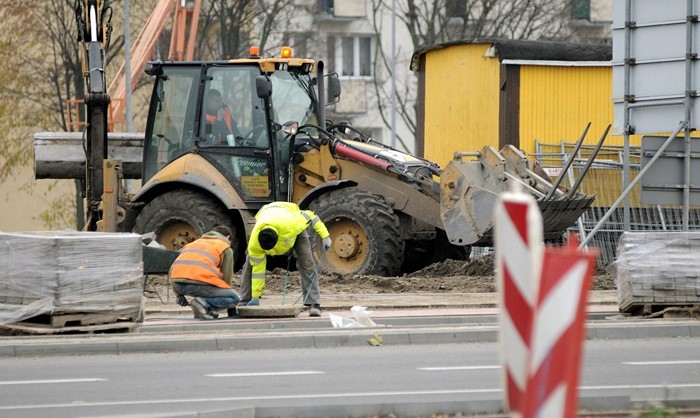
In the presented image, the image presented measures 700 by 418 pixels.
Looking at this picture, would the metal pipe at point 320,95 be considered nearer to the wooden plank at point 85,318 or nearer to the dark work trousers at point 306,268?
the dark work trousers at point 306,268

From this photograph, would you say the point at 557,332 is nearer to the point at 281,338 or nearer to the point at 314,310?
the point at 281,338

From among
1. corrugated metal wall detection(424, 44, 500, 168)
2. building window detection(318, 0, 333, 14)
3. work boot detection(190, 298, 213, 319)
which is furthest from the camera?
building window detection(318, 0, 333, 14)

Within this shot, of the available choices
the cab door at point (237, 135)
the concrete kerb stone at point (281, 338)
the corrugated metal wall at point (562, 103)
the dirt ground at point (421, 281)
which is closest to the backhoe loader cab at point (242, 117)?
the cab door at point (237, 135)

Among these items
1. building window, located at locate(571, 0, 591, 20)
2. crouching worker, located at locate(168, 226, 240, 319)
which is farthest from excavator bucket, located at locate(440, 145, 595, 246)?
building window, located at locate(571, 0, 591, 20)

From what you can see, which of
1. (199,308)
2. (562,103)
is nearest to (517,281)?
(199,308)

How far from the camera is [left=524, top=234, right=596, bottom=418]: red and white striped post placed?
455cm

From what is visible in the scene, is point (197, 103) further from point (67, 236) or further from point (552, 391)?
point (552, 391)

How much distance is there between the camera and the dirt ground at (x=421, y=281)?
18141 millimetres

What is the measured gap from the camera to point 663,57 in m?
16.7

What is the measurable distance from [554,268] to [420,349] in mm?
8065

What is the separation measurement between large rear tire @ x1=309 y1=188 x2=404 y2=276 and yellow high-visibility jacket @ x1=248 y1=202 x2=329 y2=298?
11.9 feet

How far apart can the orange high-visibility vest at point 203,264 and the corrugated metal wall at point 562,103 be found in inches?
452

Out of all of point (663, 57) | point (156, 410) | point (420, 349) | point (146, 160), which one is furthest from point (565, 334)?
point (146, 160)

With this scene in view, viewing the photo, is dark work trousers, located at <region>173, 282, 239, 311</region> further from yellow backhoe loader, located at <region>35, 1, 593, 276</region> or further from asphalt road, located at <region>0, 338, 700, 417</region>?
yellow backhoe loader, located at <region>35, 1, 593, 276</region>
